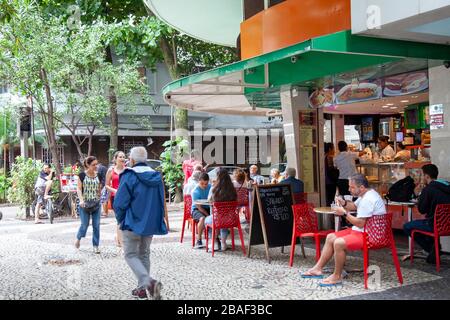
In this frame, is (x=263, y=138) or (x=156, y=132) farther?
(x=263, y=138)

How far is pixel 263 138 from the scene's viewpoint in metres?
32.7

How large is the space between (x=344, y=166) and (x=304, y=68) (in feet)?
8.47

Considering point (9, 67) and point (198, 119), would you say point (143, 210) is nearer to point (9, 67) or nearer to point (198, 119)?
point (9, 67)

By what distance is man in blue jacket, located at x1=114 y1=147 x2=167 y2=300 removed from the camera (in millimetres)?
6027

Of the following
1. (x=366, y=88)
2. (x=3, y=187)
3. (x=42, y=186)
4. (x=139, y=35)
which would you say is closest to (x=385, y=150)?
(x=366, y=88)

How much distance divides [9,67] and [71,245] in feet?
24.7

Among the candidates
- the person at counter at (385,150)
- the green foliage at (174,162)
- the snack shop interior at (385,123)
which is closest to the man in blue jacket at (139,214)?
the snack shop interior at (385,123)

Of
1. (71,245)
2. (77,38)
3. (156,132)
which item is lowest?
(71,245)

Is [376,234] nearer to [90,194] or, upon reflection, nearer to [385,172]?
[90,194]

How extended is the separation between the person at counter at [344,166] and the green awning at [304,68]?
157 centimetres

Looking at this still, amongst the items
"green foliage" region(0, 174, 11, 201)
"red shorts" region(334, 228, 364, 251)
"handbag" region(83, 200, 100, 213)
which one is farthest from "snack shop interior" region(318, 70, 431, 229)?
"green foliage" region(0, 174, 11, 201)

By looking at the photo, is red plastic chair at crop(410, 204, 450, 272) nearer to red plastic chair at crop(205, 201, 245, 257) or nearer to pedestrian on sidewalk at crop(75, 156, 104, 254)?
red plastic chair at crop(205, 201, 245, 257)
